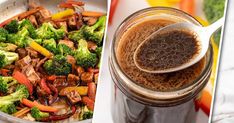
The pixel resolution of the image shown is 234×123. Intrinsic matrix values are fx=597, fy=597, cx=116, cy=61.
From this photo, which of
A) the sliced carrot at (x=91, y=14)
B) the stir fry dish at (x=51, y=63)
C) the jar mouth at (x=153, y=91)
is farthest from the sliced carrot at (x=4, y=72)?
the jar mouth at (x=153, y=91)

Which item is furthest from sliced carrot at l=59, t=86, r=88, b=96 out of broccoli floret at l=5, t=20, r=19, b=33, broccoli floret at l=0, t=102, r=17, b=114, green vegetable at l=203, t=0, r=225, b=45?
green vegetable at l=203, t=0, r=225, b=45

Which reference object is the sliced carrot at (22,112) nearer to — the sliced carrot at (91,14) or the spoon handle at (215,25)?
the sliced carrot at (91,14)

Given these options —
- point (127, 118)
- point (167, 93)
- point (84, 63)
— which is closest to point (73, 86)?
point (84, 63)

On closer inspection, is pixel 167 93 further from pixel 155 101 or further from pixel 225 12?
pixel 225 12

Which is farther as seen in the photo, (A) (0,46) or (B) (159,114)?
(A) (0,46)

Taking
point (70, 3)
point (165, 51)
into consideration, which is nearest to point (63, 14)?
point (70, 3)

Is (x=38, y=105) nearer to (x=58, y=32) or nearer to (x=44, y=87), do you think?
(x=44, y=87)
